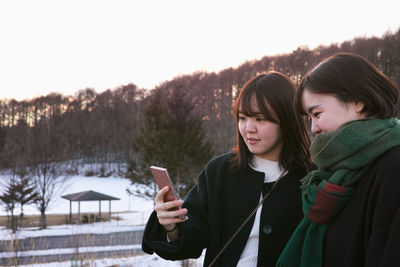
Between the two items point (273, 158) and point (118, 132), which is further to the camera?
point (118, 132)

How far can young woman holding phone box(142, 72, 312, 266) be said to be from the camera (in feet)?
5.84

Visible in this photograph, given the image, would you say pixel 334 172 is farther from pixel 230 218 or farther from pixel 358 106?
pixel 230 218

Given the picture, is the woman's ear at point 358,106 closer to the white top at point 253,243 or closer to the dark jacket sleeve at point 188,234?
the white top at point 253,243

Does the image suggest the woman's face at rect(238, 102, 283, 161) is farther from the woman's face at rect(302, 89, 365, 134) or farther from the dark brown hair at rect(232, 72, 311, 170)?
the woman's face at rect(302, 89, 365, 134)

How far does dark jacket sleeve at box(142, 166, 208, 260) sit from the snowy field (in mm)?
2949

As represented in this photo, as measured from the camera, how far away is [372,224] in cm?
111

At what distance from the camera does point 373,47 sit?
24.7 metres

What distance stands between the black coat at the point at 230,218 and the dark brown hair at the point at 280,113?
7cm

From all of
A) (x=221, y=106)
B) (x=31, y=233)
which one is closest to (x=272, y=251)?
(x=31, y=233)

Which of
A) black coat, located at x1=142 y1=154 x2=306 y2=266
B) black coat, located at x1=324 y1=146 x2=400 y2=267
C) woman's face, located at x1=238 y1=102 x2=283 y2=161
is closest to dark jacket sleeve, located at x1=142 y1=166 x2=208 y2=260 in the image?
black coat, located at x1=142 y1=154 x2=306 y2=266

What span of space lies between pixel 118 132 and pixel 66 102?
47.8 feet

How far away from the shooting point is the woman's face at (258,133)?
185 cm

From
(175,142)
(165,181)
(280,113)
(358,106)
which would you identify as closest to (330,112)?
(358,106)

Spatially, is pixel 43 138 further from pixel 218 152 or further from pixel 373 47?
pixel 373 47
